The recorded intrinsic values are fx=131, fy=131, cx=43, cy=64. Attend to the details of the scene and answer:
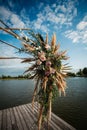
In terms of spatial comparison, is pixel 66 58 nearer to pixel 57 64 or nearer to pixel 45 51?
pixel 57 64

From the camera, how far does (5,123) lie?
7770 millimetres

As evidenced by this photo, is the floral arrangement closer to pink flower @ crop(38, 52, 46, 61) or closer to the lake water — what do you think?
pink flower @ crop(38, 52, 46, 61)

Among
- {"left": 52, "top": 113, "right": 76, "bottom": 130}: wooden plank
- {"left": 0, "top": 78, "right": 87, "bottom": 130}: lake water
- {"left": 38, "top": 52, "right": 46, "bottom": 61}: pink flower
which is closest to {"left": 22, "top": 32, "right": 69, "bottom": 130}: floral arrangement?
{"left": 38, "top": 52, "right": 46, "bottom": 61}: pink flower

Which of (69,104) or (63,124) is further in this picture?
(69,104)

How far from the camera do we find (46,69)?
2287 mm

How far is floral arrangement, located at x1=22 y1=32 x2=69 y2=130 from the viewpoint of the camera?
89.7 inches

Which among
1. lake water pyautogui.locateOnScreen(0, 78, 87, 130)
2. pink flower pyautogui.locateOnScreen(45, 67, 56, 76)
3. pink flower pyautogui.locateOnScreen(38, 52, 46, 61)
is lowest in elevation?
lake water pyautogui.locateOnScreen(0, 78, 87, 130)

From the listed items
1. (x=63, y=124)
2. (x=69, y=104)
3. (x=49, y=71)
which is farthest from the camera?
(x=69, y=104)

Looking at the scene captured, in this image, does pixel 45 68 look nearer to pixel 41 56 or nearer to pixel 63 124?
pixel 41 56

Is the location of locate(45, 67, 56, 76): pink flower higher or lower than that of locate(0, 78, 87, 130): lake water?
higher

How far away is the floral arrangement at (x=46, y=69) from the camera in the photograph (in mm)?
2277

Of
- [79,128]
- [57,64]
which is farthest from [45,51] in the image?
[79,128]

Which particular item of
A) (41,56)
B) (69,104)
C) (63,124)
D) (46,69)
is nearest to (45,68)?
(46,69)

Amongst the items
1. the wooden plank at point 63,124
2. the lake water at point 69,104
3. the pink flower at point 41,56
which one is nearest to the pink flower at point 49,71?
the pink flower at point 41,56
